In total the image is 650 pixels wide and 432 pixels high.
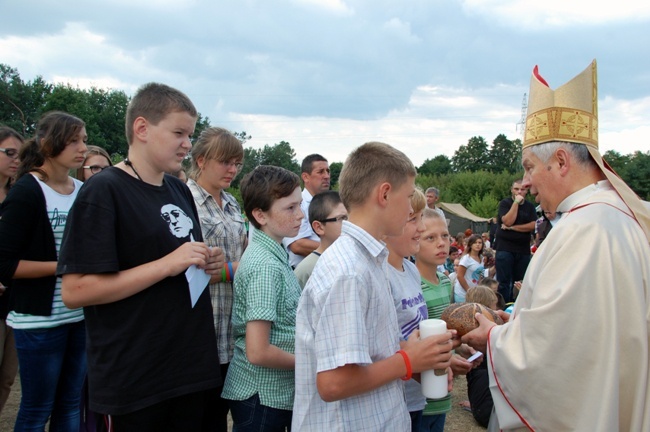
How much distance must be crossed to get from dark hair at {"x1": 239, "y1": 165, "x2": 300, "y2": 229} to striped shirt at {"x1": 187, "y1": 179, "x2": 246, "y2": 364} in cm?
A: 35

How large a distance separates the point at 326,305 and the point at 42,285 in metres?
2.25

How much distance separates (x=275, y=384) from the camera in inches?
102

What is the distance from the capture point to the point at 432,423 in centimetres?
→ 308

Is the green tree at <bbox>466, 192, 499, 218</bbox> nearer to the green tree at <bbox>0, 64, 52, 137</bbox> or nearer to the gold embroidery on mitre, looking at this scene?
the gold embroidery on mitre

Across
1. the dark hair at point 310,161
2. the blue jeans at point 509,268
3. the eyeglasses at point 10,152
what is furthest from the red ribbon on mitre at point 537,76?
the blue jeans at point 509,268

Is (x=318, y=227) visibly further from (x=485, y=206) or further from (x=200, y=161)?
(x=485, y=206)

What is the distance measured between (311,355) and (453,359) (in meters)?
0.86

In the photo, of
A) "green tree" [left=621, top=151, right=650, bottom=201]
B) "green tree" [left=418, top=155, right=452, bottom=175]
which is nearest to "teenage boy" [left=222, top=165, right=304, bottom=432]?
"green tree" [left=621, top=151, right=650, bottom=201]

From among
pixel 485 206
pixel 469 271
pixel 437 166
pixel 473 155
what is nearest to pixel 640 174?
pixel 485 206

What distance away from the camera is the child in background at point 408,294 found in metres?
2.72

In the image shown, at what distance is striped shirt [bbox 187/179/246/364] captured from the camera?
2.96 meters

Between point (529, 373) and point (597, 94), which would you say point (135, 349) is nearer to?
point (529, 373)

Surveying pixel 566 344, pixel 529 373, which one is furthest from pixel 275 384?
pixel 566 344

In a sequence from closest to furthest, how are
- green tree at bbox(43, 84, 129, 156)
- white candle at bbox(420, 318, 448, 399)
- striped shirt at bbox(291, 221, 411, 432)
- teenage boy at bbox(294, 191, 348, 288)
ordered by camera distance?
1. striped shirt at bbox(291, 221, 411, 432)
2. white candle at bbox(420, 318, 448, 399)
3. teenage boy at bbox(294, 191, 348, 288)
4. green tree at bbox(43, 84, 129, 156)
